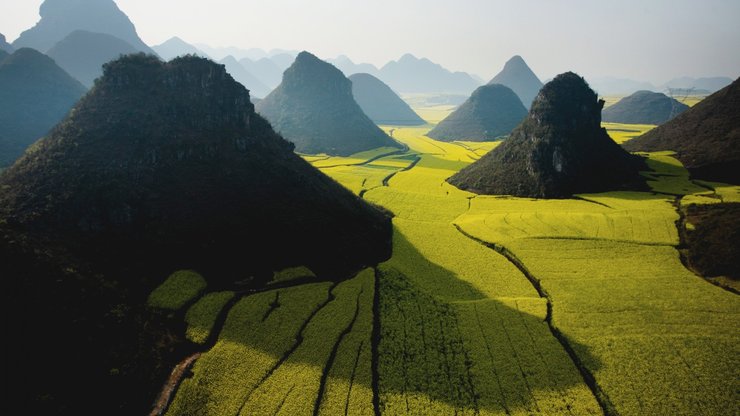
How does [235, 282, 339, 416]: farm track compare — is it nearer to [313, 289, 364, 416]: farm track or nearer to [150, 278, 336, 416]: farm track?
[313, 289, 364, 416]: farm track

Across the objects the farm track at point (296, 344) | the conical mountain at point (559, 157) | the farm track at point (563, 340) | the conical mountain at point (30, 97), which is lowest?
the farm track at point (563, 340)

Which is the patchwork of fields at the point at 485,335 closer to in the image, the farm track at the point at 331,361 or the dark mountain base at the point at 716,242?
the farm track at the point at 331,361

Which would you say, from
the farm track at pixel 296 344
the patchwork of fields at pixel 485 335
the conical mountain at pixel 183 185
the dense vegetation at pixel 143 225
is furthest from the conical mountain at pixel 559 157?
the farm track at pixel 296 344

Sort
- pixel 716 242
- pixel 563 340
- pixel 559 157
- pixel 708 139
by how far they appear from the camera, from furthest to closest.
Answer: pixel 708 139, pixel 559 157, pixel 716 242, pixel 563 340

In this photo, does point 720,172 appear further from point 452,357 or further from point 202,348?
point 202,348

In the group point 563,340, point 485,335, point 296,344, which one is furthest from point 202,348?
point 563,340
